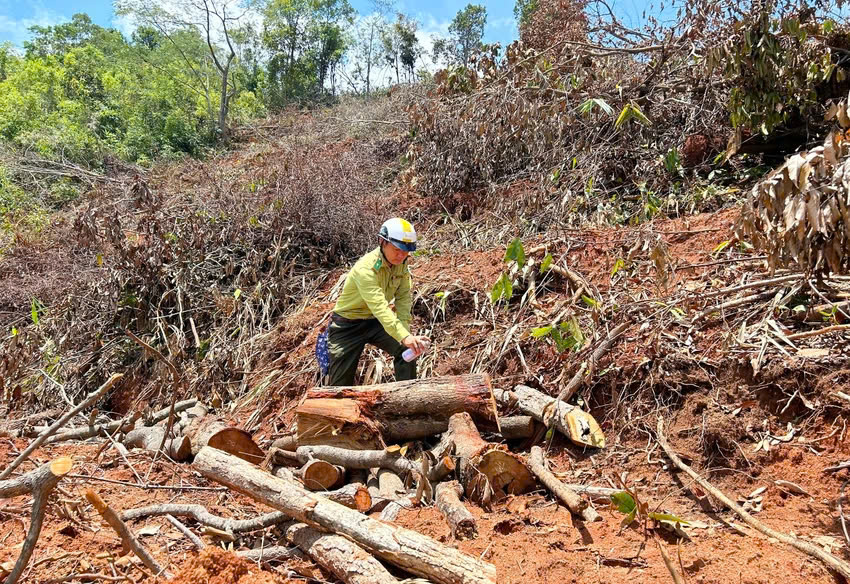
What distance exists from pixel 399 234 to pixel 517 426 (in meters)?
1.60

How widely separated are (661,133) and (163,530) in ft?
23.4

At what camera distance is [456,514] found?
306cm

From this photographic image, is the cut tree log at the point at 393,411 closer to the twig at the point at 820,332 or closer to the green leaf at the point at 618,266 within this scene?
the green leaf at the point at 618,266

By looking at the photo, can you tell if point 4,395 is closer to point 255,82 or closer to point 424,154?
point 424,154

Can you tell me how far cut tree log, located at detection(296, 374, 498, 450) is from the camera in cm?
402

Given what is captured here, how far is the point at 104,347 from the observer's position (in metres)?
7.44

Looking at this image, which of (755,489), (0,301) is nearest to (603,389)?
(755,489)

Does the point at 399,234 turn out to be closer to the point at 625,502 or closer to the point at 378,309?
the point at 378,309

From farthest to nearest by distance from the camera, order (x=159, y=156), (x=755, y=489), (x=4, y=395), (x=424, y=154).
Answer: (x=159, y=156) → (x=424, y=154) → (x=4, y=395) → (x=755, y=489)

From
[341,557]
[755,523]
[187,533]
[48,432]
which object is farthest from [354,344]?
[755,523]

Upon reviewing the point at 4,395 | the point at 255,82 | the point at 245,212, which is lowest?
the point at 4,395

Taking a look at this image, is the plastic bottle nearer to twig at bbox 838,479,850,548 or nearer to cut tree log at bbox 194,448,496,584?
cut tree log at bbox 194,448,496,584

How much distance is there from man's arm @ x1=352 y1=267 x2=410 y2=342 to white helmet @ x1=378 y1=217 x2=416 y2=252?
295mm

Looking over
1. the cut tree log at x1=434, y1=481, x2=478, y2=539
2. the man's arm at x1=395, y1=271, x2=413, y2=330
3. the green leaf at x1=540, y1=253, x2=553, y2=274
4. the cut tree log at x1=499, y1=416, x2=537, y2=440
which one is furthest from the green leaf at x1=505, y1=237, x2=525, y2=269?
the cut tree log at x1=434, y1=481, x2=478, y2=539
